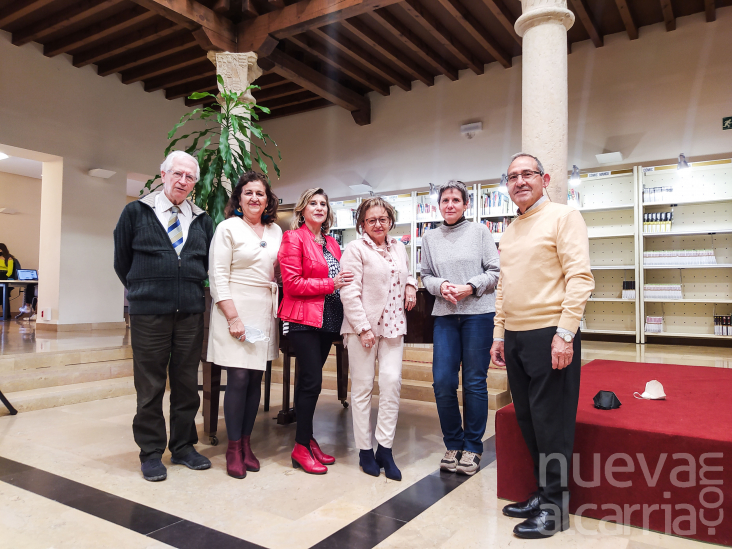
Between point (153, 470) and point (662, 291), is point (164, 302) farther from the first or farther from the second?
point (662, 291)

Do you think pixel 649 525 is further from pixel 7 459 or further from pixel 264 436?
pixel 7 459

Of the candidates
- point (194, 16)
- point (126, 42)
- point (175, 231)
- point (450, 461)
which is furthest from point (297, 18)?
point (450, 461)

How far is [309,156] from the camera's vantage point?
9148mm

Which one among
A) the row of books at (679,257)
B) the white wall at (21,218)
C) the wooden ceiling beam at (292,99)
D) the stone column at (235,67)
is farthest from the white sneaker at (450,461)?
the white wall at (21,218)

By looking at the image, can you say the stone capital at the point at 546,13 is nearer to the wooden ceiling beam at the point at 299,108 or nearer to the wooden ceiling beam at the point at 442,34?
the wooden ceiling beam at the point at 442,34

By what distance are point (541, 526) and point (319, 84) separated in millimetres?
7092

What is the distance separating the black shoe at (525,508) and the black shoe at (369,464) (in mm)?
694

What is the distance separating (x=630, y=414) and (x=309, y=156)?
308 inches

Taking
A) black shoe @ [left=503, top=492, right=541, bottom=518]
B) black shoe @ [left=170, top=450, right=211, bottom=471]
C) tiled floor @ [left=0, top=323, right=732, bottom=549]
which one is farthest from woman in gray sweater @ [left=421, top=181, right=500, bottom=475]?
black shoe @ [left=170, top=450, right=211, bottom=471]

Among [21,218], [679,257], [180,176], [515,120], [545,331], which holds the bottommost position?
[545,331]

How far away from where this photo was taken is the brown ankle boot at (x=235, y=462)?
2.46m

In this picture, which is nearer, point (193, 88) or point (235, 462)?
point (235, 462)

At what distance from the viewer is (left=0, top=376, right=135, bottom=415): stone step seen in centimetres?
388

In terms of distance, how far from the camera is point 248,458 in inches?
102
